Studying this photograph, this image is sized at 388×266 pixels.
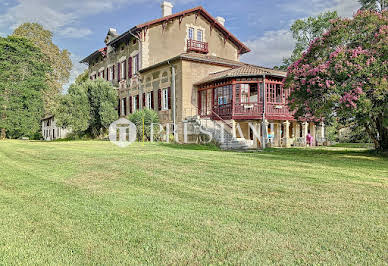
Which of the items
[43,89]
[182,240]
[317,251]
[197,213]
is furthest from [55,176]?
[43,89]

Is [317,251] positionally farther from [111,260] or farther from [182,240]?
[111,260]

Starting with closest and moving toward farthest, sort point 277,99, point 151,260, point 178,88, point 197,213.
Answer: point 151,260 → point 197,213 → point 277,99 → point 178,88

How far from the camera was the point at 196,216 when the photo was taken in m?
4.31

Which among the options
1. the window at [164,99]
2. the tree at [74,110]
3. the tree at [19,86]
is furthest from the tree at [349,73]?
the tree at [19,86]

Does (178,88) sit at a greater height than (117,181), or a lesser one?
greater

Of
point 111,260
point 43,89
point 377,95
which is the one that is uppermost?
point 43,89

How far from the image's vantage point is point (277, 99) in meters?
19.7

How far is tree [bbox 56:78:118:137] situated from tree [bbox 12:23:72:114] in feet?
50.8

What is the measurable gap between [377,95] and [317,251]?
8.26 m

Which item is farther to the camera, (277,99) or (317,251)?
(277,99)

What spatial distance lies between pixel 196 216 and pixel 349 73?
8.30 meters

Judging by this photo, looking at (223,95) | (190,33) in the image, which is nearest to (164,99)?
(223,95)

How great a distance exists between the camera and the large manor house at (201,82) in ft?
60.9

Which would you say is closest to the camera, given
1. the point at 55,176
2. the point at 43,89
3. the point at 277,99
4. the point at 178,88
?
the point at 55,176
